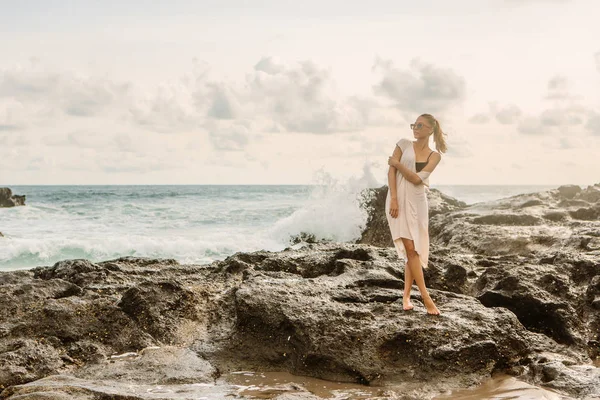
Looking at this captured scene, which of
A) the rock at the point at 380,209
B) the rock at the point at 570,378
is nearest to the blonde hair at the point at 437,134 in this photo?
the rock at the point at 570,378

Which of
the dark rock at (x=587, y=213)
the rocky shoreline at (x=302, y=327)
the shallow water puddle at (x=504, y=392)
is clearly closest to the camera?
the shallow water puddle at (x=504, y=392)

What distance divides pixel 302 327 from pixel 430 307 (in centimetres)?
123

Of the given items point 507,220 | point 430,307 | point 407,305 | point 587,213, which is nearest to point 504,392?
point 430,307

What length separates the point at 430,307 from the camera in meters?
5.32

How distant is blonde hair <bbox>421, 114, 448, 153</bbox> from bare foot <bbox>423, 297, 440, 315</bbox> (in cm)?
148

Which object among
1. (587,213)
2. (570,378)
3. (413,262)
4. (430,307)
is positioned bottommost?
(570,378)

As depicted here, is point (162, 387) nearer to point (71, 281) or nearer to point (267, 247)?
point (71, 281)

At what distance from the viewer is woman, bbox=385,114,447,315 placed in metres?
5.48

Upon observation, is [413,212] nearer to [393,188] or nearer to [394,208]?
[394,208]

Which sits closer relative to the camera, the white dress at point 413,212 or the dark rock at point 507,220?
the white dress at point 413,212

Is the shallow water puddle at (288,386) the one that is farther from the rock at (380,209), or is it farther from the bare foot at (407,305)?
the rock at (380,209)

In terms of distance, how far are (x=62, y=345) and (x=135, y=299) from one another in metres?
0.81

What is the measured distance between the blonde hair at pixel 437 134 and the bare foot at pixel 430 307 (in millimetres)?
1478

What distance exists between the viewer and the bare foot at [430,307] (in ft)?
17.3
